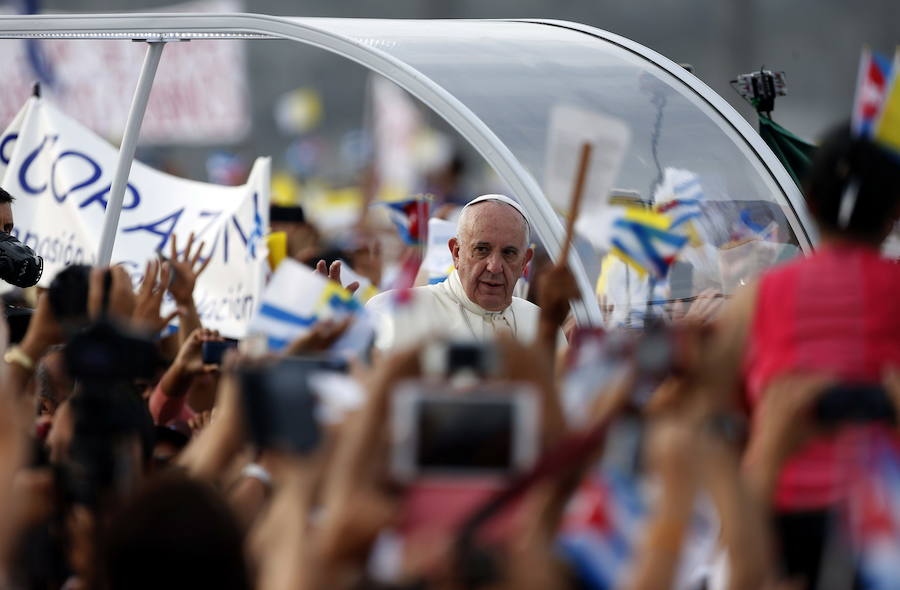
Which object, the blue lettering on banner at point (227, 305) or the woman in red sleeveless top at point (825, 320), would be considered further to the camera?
the blue lettering on banner at point (227, 305)

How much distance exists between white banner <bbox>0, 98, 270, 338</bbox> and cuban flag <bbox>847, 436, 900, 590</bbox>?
475 cm

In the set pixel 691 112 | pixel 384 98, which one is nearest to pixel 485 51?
pixel 691 112

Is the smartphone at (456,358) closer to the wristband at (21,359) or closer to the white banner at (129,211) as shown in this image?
the wristband at (21,359)

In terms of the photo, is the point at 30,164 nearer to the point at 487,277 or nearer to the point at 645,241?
the point at 487,277

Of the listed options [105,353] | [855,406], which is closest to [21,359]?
[105,353]

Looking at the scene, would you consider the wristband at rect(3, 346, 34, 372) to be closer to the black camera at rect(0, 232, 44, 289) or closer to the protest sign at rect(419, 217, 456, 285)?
the black camera at rect(0, 232, 44, 289)

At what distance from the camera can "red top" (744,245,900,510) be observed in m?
3.75

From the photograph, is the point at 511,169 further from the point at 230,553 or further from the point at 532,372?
the point at 230,553

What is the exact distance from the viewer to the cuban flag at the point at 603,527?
346 centimetres

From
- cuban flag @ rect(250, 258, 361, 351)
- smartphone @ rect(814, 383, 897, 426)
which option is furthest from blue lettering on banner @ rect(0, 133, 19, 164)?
smartphone @ rect(814, 383, 897, 426)

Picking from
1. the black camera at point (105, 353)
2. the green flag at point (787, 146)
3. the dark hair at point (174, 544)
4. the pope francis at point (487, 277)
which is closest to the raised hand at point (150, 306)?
the black camera at point (105, 353)

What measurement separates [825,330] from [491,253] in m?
3.28

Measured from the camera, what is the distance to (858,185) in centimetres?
383

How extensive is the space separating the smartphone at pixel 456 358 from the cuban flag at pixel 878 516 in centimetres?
83
